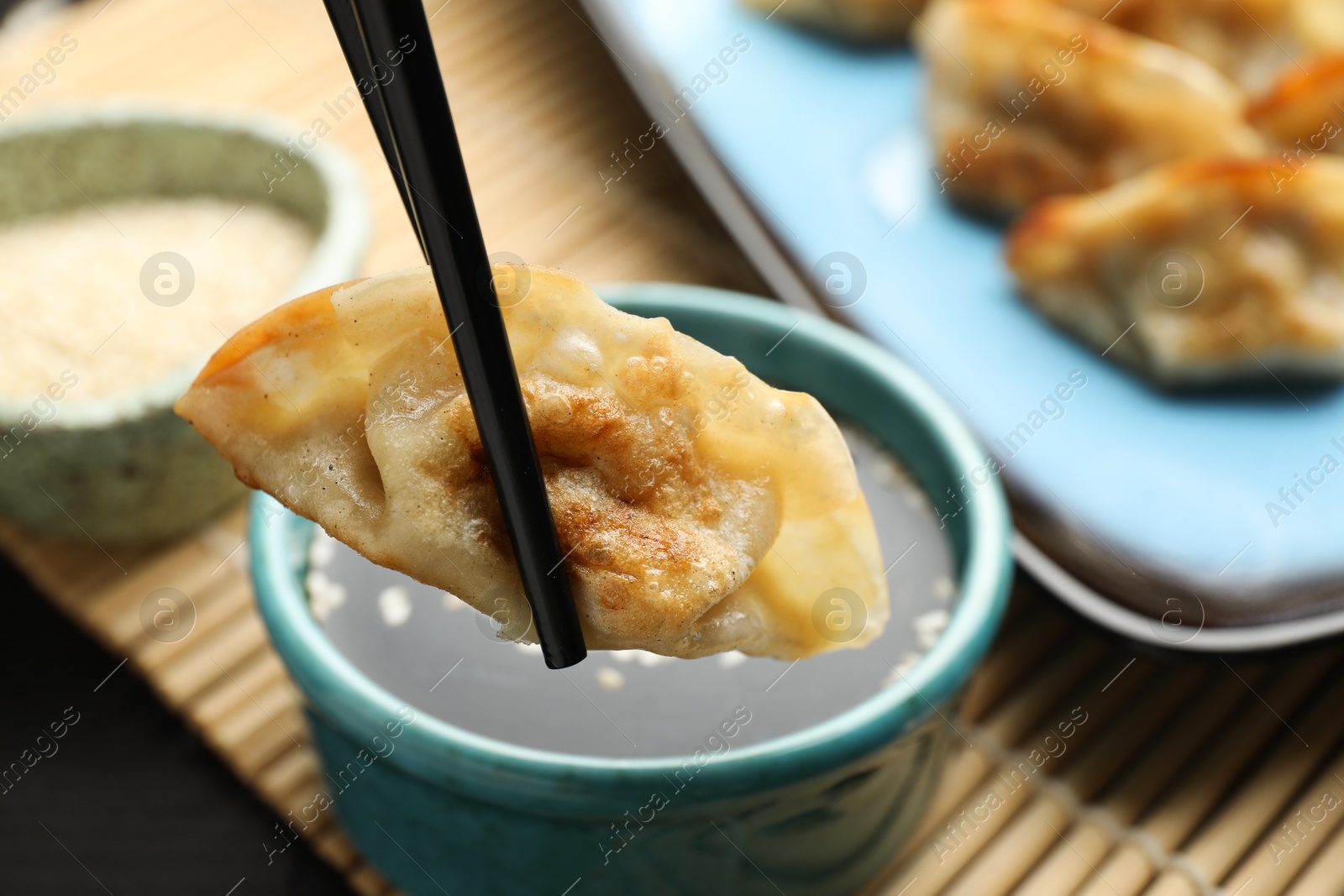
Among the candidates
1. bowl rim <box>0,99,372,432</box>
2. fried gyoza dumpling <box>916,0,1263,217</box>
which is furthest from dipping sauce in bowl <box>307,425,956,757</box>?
fried gyoza dumpling <box>916,0,1263,217</box>

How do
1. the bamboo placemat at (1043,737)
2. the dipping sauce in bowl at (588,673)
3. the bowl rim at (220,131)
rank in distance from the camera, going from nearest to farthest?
1. the dipping sauce in bowl at (588,673)
2. the bamboo placemat at (1043,737)
3. the bowl rim at (220,131)

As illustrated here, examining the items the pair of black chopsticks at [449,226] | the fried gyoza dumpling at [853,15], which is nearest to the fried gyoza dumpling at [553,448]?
the pair of black chopsticks at [449,226]

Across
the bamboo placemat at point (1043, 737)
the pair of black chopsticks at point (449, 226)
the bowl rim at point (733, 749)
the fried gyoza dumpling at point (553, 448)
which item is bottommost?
the bamboo placemat at point (1043, 737)

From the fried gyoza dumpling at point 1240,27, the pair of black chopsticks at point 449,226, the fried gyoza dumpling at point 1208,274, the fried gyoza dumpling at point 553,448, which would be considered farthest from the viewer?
the fried gyoza dumpling at point 1240,27

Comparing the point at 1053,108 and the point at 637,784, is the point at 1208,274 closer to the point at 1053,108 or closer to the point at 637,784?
the point at 1053,108

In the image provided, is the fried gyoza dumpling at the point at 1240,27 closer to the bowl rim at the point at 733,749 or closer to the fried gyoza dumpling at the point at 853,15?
the fried gyoza dumpling at the point at 853,15

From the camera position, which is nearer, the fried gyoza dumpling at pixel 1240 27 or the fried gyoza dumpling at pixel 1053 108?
the fried gyoza dumpling at pixel 1053 108

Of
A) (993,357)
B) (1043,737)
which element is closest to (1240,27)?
(993,357)

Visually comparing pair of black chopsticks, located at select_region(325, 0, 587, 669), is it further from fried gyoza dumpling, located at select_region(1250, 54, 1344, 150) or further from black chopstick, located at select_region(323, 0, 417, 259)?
fried gyoza dumpling, located at select_region(1250, 54, 1344, 150)
